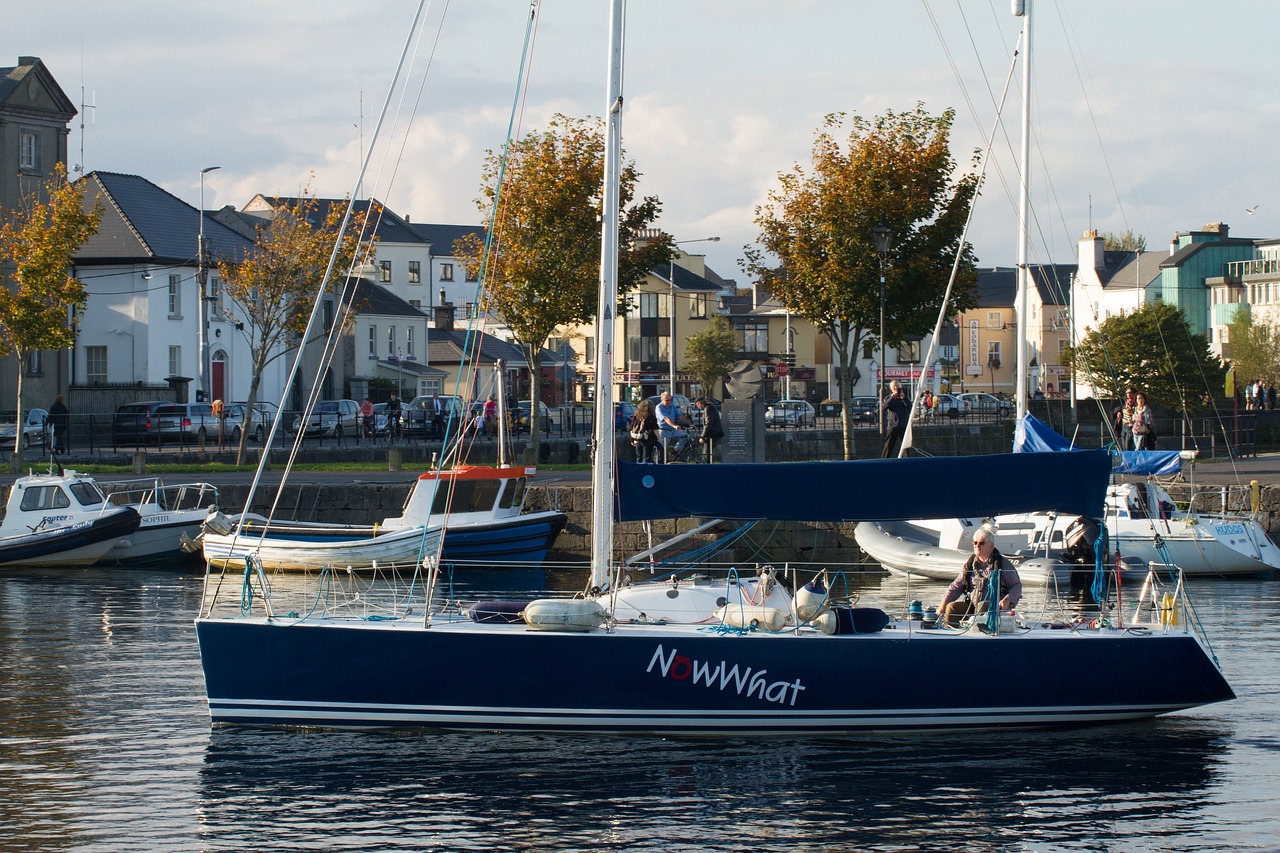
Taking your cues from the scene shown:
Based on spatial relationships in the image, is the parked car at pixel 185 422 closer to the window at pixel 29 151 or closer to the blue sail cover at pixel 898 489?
the window at pixel 29 151

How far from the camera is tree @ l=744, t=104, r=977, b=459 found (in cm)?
3650

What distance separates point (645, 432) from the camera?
28.0m

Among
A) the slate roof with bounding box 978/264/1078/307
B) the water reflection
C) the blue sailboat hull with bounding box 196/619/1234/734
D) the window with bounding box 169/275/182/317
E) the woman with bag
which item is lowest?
the water reflection

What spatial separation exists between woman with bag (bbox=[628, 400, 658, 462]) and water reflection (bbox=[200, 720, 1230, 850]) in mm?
14451

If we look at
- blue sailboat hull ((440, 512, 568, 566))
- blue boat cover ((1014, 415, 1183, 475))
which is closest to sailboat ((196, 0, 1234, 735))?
blue boat cover ((1014, 415, 1183, 475))

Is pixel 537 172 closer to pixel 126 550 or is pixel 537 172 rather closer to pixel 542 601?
pixel 126 550

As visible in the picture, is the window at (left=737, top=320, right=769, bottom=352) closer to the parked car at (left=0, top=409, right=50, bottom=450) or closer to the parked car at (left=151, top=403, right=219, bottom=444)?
the parked car at (left=151, top=403, right=219, bottom=444)

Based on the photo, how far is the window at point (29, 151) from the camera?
5581 cm

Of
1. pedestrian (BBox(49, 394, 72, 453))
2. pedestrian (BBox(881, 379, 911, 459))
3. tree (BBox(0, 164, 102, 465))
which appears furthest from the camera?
pedestrian (BBox(49, 394, 72, 453))

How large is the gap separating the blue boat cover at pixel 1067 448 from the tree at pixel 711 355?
196 ft

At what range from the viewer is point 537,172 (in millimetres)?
36125

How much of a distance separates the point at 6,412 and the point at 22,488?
76.8ft

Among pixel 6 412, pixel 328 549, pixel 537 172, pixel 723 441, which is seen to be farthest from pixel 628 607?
pixel 6 412

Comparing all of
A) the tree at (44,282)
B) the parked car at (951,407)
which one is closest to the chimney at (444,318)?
the parked car at (951,407)
